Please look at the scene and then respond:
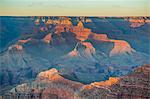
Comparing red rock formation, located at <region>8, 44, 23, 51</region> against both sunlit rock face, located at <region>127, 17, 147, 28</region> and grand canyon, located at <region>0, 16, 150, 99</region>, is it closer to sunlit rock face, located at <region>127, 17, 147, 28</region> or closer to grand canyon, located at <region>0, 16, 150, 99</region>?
grand canyon, located at <region>0, 16, 150, 99</region>

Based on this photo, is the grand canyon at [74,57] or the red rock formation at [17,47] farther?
the red rock formation at [17,47]

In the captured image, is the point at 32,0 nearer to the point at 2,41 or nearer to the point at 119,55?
the point at 2,41

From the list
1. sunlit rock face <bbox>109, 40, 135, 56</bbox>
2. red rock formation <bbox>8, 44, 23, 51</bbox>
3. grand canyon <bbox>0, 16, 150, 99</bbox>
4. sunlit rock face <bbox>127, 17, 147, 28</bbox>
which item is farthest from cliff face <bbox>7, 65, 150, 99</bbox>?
sunlit rock face <bbox>127, 17, 147, 28</bbox>

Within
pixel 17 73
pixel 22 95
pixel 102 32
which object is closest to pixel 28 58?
pixel 17 73

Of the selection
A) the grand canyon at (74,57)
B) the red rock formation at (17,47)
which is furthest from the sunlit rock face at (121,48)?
the red rock formation at (17,47)

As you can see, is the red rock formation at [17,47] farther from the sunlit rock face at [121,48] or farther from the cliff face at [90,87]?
the sunlit rock face at [121,48]

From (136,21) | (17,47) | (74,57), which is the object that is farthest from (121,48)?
(17,47)

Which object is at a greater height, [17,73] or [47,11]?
[47,11]
